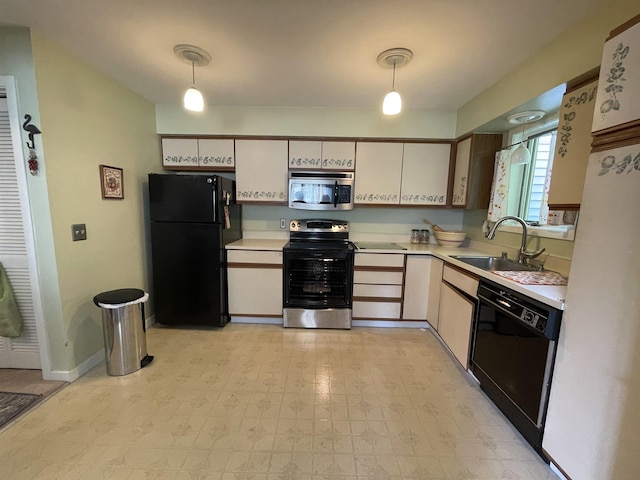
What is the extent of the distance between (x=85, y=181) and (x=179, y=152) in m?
1.13

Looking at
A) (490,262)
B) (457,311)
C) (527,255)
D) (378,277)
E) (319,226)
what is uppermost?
(319,226)

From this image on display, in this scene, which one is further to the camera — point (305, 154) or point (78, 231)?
point (305, 154)

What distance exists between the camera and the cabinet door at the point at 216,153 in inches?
117

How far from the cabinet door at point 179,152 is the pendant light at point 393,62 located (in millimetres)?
2176

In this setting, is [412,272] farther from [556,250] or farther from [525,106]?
[525,106]

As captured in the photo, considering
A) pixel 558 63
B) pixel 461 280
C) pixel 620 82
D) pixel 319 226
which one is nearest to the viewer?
pixel 620 82

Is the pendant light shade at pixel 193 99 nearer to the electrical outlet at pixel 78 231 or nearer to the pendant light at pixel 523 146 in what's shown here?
the electrical outlet at pixel 78 231

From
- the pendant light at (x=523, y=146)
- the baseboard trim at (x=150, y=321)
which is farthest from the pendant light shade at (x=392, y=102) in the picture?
the baseboard trim at (x=150, y=321)

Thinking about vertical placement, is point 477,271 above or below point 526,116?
below

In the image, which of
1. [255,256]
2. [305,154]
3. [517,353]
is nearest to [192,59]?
[305,154]

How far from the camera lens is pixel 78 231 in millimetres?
1968

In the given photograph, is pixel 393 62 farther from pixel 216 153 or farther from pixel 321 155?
pixel 216 153

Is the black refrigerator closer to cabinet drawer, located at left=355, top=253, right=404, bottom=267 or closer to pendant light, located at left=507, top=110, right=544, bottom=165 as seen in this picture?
cabinet drawer, located at left=355, top=253, right=404, bottom=267

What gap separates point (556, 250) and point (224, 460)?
257 cm
